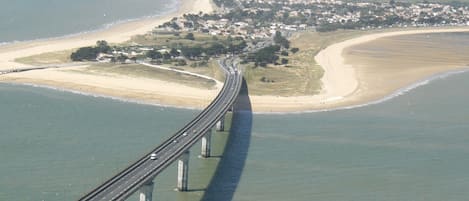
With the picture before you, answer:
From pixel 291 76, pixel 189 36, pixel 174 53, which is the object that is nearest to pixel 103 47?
pixel 174 53

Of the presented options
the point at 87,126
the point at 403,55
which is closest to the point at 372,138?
the point at 87,126

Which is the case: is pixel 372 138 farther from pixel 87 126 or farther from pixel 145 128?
pixel 87 126

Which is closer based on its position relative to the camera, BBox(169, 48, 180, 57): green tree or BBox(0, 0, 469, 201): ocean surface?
BBox(0, 0, 469, 201): ocean surface

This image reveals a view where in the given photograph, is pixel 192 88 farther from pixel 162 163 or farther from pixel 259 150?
pixel 162 163

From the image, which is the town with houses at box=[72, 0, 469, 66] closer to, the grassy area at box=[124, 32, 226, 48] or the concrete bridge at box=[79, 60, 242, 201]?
the grassy area at box=[124, 32, 226, 48]

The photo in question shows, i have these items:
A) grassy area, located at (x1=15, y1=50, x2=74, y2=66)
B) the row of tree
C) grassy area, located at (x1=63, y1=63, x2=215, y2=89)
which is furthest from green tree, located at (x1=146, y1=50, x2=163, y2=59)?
grassy area, located at (x1=15, y1=50, x2=74, y2=66)

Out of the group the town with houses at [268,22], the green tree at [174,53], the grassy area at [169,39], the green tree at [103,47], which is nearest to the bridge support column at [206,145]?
the town with houses at [268,22]

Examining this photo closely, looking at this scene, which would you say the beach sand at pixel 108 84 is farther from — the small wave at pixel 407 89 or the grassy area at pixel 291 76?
the small wave at pixel 407 89
